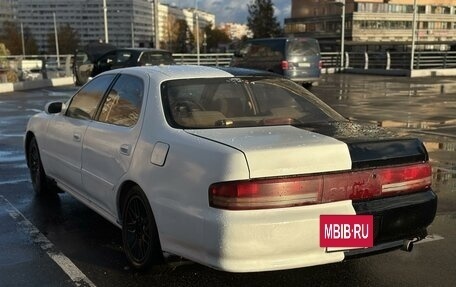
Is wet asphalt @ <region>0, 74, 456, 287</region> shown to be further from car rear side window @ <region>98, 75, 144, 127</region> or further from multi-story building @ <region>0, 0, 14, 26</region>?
multi-story building @ <region>0, 0, 14, 26</region>

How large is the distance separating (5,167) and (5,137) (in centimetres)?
325

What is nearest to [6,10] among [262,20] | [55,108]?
[262,20]

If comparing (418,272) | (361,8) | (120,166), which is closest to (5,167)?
(120,166)

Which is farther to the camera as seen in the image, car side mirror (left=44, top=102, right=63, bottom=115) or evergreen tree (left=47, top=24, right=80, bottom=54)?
evergreen tree (left=47, top=24, right=80, bottom=54)

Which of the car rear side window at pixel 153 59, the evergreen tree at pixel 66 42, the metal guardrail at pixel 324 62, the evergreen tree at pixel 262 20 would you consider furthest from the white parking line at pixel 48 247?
the evergreen tree at pixel 66 42

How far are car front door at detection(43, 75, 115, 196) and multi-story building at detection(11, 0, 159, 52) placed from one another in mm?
122327

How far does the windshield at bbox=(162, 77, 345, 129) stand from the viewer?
429 cm

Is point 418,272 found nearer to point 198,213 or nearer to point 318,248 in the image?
point 318,248

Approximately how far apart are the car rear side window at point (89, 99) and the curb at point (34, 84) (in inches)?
792

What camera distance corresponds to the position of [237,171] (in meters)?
3.36

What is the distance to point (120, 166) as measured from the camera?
171 inches

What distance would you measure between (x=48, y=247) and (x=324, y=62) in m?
33.7

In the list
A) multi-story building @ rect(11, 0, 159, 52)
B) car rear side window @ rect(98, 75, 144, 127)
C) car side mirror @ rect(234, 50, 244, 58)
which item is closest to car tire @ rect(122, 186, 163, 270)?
car rear side window @ rect(98, 75, 144, 127)

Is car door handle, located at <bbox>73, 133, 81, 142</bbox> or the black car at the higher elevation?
the black car
